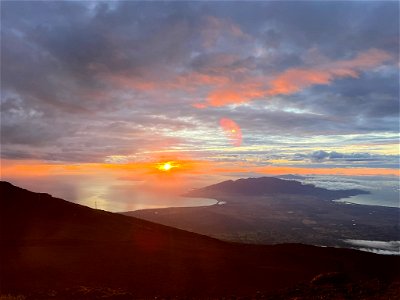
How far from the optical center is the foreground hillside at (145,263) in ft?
75.8

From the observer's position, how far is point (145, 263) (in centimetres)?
2964

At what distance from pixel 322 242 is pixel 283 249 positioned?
10570cm

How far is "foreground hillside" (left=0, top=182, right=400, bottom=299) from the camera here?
23.1 meters

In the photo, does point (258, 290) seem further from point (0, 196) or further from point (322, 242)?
point (322, 242)

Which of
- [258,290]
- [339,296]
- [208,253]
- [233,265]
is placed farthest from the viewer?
[208,253]

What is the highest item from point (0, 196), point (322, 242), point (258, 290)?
point (0, 196)

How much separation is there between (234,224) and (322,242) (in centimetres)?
4773

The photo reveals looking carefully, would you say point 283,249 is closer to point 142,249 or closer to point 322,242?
point 142,249

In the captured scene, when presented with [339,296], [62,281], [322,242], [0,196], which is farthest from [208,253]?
[322,242]

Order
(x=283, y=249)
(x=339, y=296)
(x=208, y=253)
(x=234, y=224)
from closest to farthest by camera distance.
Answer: (x=339, y=296), (x=208, y=253), (x=283, y=249), (x=234, y=224)

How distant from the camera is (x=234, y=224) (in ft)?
569

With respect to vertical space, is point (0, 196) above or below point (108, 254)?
above

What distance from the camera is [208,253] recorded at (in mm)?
33812

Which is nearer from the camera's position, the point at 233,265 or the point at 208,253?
the point at 233,265
